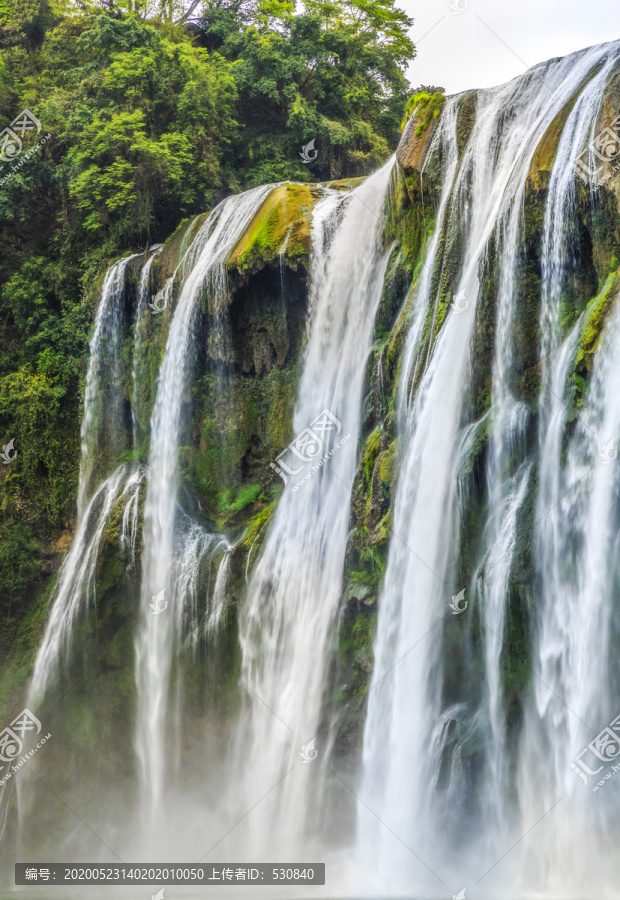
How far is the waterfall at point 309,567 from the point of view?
9898mm

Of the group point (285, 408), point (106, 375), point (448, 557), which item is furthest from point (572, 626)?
point (106, 375)

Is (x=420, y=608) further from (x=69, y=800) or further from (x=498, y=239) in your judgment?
(x=69, y=800)

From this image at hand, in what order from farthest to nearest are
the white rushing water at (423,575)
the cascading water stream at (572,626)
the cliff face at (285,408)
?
the cliff face at (285,408) → the white rushing water at (423,575) → the cascading water stream at (572,626)

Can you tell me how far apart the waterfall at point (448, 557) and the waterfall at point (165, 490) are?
403 centimetres

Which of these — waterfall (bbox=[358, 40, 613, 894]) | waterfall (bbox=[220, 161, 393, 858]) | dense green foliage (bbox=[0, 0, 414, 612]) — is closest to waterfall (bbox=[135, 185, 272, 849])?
waterfall (bbox=[220, 161, 393, 858])

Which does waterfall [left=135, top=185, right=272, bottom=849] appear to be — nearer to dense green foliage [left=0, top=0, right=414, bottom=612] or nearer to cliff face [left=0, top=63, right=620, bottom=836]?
cliff face [left=0, top=63, right=620, bottom=836]

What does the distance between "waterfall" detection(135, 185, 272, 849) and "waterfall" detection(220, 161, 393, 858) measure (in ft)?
4.95

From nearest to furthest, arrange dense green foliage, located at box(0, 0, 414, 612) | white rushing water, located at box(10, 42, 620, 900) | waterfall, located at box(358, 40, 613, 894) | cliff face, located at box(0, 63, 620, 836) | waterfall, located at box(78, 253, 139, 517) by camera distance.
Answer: white rushing water, located at box(10, 42, 620, 900), waterfall, located at box(358, 40, 613, 894), cliff face, located at box(0, 63, 620, 836), waterfall, located at box(78, 253, 139, 517), dense green foliage, located at box(0, 0, 414, 612)

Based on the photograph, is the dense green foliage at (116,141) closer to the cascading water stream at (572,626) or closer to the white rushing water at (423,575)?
the white rushing water at (423,575)

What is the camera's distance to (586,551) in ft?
22.3

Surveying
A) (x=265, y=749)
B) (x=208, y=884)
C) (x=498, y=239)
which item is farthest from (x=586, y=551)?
(x=208, y=884)

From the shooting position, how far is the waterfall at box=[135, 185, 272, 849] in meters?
11.7

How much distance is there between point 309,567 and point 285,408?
2817mm

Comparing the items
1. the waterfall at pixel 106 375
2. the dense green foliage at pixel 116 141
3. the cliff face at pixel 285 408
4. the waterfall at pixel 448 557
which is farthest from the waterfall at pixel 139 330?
the waterfall at pixel 448 557
